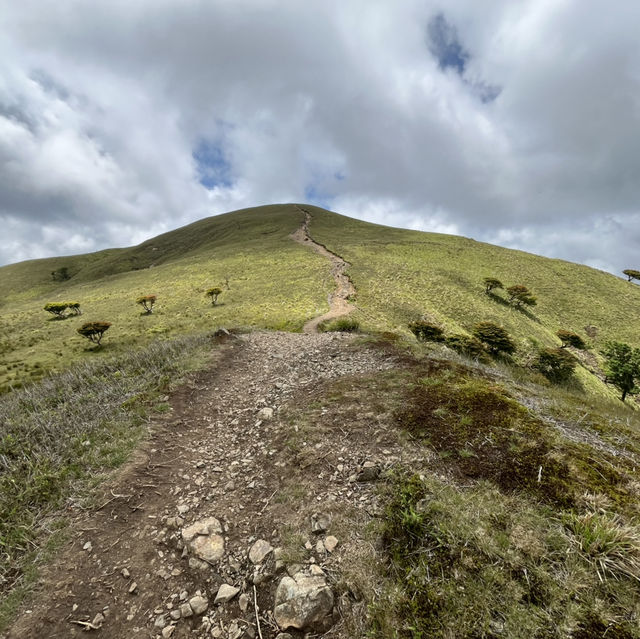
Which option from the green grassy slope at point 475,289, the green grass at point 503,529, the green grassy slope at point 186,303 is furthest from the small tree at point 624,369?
the green grassy slope at point 186,303

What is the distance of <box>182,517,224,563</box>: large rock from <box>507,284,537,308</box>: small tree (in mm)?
45012

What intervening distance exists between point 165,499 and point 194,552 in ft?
5.21

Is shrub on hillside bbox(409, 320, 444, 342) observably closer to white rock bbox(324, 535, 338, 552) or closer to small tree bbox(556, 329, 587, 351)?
small tree bbox(556, 329, 587, 351)

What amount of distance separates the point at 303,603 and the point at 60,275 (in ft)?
402

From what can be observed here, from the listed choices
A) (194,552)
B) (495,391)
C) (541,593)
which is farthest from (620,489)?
(194,552)

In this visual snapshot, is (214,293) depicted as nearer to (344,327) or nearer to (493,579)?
→ (344,327)

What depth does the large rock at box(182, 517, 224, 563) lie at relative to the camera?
494cm

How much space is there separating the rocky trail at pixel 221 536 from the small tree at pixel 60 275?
4474 inches

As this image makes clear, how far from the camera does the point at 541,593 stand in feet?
10.9

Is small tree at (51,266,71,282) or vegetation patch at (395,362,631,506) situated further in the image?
small tree at (51,266,71,282)

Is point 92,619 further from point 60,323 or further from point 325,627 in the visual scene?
point 60,323

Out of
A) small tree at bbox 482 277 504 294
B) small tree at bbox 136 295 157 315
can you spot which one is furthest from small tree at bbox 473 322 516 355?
small tree at bbox 136 295 157 315

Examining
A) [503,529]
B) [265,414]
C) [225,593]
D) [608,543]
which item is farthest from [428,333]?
[225,593]

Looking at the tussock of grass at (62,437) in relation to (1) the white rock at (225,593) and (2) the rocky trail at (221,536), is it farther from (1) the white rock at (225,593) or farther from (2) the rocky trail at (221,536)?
(1) the white rock at (225,593)
